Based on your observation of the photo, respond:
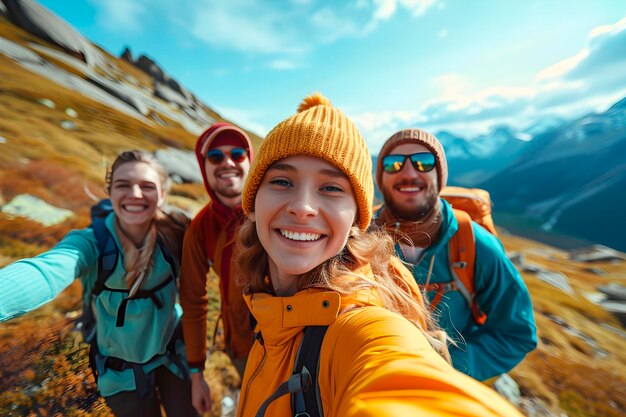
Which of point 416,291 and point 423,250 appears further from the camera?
point 423,250

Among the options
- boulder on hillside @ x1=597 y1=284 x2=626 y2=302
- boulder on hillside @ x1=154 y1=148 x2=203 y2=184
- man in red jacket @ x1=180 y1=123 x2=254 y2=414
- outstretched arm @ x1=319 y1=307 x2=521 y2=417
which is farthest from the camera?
boulder on hillside @ x1=597 y1=284 x2=626 y2=302

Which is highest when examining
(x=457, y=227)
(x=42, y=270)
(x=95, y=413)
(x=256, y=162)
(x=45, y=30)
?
(x=45, y=30)

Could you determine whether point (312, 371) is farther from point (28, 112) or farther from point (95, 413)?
point (28, 112)

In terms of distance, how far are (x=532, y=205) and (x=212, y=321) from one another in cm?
23620

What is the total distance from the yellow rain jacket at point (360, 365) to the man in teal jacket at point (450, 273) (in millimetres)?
1594

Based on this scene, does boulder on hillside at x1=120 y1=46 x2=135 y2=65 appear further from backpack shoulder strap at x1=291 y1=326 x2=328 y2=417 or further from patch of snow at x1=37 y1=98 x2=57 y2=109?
backpack shoulder strap at x1=291 y1=326 x2=328 y2=417

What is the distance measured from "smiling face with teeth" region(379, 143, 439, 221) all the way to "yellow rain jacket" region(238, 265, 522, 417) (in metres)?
1.90

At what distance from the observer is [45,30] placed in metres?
51.1

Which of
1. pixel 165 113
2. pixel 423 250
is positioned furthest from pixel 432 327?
pixel 165 113

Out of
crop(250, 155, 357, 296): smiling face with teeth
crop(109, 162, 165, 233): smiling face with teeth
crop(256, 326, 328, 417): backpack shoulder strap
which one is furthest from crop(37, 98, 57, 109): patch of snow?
crop(256, 326, 328, 417): backpack shoulder strap

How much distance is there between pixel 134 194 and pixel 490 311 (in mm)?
4675

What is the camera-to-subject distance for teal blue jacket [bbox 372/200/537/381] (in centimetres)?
319

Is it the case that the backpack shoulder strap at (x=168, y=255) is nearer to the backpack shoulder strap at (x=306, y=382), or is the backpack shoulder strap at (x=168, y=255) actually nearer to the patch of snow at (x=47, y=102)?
the backpack shoulder strap at (x=306, y=382)

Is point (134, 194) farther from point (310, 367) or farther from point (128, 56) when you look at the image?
point (128, 56)
